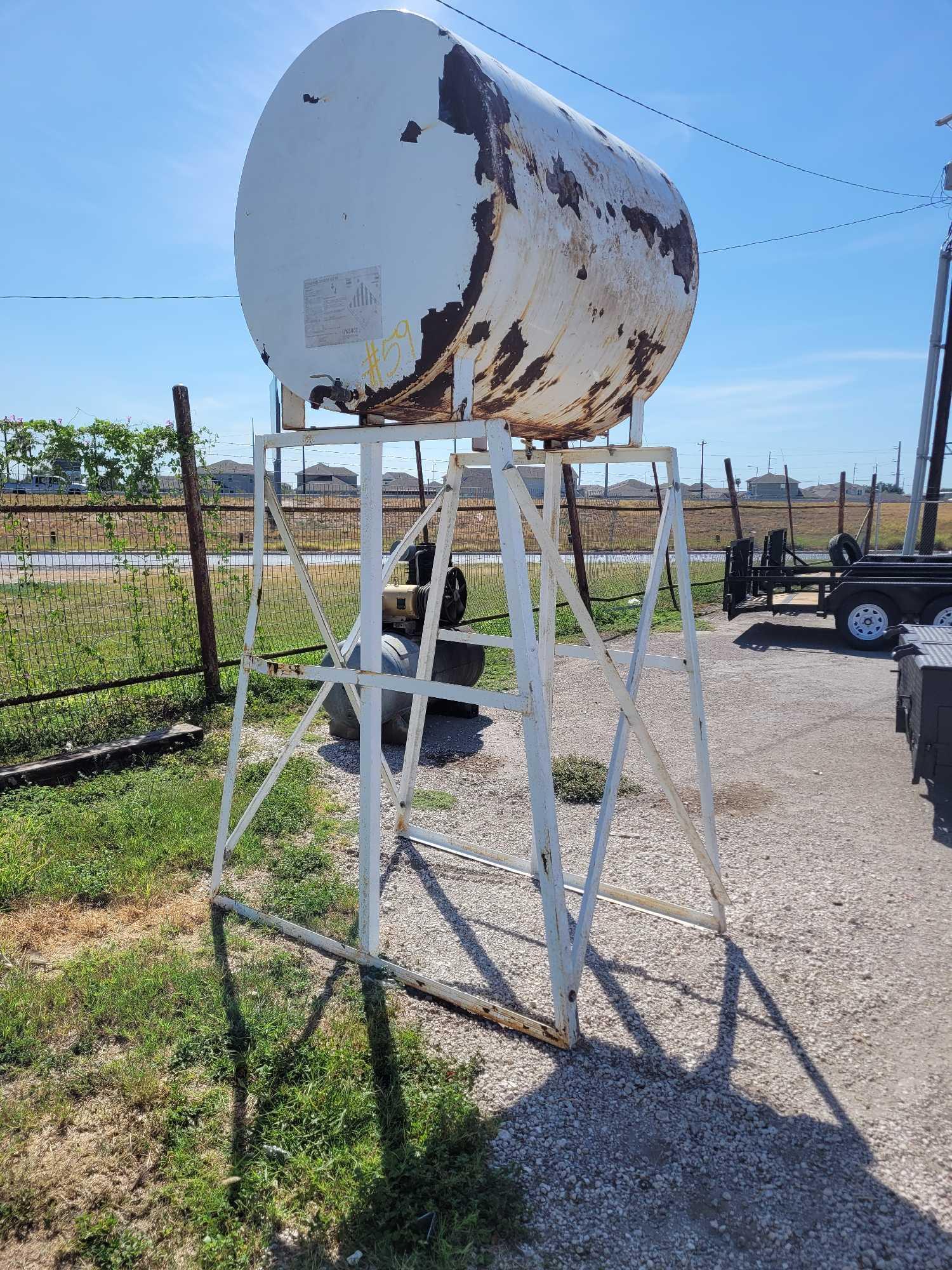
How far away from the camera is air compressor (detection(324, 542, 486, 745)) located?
6.26 meters

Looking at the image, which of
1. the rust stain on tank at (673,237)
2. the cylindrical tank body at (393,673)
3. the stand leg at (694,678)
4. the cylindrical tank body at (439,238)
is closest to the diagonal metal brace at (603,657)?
the stand leg at (694,678)

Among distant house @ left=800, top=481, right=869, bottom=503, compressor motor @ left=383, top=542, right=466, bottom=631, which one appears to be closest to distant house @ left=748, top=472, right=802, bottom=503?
distant house @ left=800, top=481, right=869, bottom=503

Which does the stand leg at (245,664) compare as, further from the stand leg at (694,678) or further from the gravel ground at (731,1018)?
the stand leg at (694,678)

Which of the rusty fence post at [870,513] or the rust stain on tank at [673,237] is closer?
the rust stain on tank at [673,237]

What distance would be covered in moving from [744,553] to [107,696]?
8.67 metres

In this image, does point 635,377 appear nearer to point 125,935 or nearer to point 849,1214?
point 849,1214

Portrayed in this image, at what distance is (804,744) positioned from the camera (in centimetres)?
663

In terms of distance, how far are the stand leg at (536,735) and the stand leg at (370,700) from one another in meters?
0.62

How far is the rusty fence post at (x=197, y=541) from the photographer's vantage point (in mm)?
6938

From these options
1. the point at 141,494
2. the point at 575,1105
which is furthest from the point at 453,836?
the point at 141,494

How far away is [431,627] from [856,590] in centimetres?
800

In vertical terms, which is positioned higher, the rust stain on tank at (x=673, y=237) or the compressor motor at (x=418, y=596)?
the rust stain on tank at (x=673, y=237)

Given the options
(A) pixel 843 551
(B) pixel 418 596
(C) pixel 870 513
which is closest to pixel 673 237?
(B) pixel 418 596

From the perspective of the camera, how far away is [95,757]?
5.75 meters
